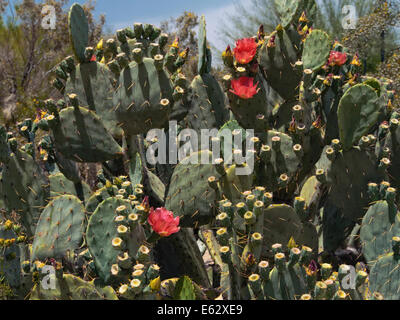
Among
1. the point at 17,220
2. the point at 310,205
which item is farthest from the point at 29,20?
the point at 310,205

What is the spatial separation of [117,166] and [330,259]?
5.06 ft

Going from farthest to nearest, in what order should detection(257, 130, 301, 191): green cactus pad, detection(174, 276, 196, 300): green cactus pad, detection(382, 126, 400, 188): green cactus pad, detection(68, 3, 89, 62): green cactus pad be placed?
detection(382, 126, 400, 188): green cactus pad < detection(68, 3, 89, 62): green cactus pad < detection(257, 130, 301, 191): green cactus pad < detection(174, 276, 196, 300): green cactus pad

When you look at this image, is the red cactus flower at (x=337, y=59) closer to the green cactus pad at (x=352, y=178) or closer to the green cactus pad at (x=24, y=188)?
the green cactus pad at (x=352, y=178)

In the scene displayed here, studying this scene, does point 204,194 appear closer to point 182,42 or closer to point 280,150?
point 280,150

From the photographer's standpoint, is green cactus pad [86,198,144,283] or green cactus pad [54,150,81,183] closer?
green cactus pad [86,198,144,283]

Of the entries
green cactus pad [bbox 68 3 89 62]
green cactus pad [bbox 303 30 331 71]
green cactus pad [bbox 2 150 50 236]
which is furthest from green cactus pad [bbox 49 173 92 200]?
green cactus pad [bbox 303 30 331 71]

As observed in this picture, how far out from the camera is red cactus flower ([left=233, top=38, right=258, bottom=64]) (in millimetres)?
2600

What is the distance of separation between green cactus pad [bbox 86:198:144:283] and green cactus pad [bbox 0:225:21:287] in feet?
1.45

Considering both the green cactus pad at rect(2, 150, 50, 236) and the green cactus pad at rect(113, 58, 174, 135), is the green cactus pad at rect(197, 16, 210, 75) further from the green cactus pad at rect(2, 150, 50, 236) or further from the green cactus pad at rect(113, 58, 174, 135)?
the green cactus pad at rect(2, 150, 50, 236)

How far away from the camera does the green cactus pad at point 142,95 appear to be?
2396mm

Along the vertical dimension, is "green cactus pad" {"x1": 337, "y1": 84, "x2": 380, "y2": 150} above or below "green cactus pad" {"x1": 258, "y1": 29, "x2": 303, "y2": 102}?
below

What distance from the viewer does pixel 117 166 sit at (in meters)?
2.91

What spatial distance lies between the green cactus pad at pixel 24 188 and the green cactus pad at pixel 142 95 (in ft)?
2.33

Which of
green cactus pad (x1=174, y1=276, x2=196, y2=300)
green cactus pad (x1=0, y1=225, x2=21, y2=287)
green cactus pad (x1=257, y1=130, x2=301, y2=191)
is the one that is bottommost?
green cactus pad (x1=174, y1=276, x2=196, y2=300)
